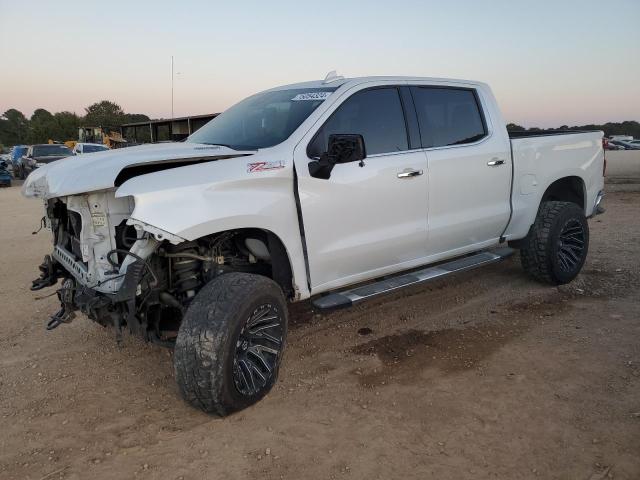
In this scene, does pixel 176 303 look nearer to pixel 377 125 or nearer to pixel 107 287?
pixel 107 287

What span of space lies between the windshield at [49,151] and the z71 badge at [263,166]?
2333 cm

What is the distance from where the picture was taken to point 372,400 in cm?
361

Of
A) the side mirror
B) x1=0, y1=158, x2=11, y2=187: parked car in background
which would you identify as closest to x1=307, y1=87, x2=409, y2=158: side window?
the side mirror

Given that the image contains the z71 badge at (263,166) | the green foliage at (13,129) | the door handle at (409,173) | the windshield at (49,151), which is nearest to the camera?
the z71 badge at (263,166)

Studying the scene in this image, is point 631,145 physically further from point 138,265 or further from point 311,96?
point 138,265

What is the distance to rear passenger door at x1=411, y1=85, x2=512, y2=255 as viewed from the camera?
4.76m

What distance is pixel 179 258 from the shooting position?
12.2 ft

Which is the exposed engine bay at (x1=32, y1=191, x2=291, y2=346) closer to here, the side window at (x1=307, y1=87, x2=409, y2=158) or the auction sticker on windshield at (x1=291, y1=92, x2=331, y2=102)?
the side window at (x1=307, y1=87, x2=409, y2=158)

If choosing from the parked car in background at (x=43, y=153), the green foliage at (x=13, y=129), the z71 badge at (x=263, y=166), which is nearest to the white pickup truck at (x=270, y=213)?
the z71 badge at (x=263, y=166)

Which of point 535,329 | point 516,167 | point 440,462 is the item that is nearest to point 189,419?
point 440,462

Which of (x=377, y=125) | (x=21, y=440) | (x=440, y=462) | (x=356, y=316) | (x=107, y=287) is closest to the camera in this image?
(x=440, y=462)

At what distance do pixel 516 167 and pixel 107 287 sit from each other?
397cm

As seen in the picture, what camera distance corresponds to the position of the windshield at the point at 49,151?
24.4 meters

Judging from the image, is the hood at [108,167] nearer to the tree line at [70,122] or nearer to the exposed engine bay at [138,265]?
the exposed engine bay at [138,265]
